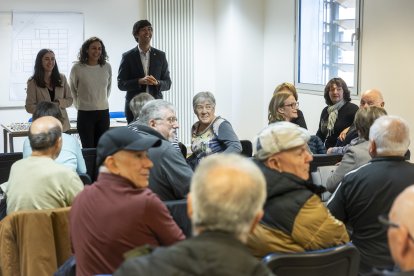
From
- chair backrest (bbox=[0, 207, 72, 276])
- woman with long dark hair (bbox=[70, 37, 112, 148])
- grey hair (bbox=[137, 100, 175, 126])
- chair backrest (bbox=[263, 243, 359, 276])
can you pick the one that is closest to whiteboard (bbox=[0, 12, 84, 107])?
woman with long dark hair (bbox=[70, 37, 112, 148])

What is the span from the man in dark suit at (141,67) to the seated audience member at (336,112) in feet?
5.42

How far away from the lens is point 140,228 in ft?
7.23

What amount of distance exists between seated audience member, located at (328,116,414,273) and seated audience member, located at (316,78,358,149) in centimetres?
261

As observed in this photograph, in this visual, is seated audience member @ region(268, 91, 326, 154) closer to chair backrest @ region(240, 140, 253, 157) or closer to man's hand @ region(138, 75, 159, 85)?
chair backrest @ region(240, 140, 253, 157)

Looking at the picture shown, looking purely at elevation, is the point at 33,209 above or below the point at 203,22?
below

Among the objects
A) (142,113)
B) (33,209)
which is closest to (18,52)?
(142,113)

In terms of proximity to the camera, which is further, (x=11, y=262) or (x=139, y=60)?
(x=139, y=60)

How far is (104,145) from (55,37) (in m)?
5.98

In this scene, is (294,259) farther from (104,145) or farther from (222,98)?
(222,98)

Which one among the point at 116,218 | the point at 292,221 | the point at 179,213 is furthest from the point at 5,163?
the point at 292,221

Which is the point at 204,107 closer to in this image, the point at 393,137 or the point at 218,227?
the point at 393,137

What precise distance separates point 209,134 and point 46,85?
2.05m

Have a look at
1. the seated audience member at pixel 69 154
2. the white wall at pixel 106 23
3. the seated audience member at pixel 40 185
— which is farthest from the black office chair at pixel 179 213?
the white wall at pixel 106 23

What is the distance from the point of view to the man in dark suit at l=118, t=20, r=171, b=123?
6.11 metres
